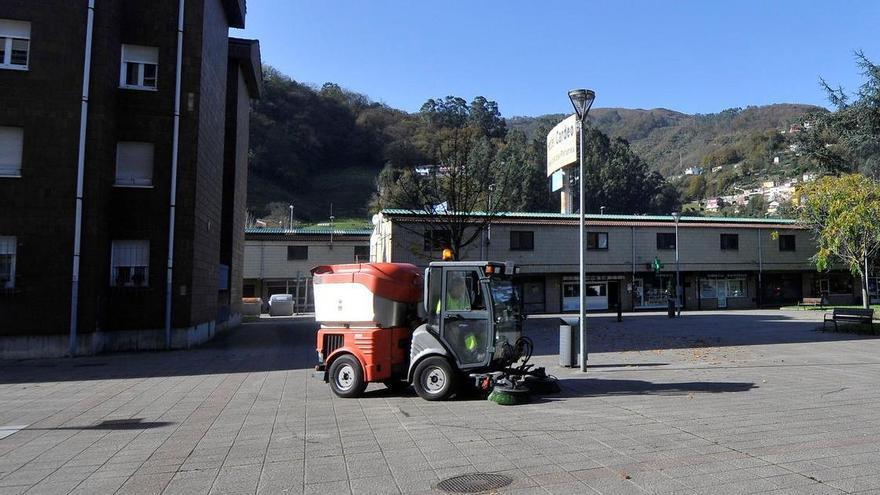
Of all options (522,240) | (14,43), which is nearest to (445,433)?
(14,43)

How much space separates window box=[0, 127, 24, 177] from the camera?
16.7 m

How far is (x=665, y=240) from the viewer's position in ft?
140

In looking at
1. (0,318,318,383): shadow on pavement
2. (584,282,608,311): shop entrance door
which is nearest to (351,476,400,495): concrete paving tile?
(0,318,318,383): shadow on pavement

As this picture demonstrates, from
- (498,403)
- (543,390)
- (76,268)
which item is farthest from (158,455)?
(76,268)

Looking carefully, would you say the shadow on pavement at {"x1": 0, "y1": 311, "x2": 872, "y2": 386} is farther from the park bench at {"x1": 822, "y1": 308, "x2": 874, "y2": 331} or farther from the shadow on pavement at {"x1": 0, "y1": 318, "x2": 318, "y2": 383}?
the park bench at {"x1": 822, "y1": 308, "x2": 874, "y2": 331}

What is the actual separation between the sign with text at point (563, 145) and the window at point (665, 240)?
31975 mm

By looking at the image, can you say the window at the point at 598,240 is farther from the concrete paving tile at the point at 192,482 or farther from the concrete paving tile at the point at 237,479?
the concrete paving tile at the point at 192,482

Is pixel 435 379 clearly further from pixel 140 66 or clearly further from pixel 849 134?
pixel 849 134

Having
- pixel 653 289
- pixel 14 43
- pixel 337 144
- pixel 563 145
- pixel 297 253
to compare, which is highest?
pixel 337 144

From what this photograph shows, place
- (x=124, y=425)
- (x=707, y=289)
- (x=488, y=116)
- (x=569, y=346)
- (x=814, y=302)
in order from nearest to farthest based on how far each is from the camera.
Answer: (x=124, y=425) → (x=569, y=346) → (x=814, y=302) → (x=707, y=289) → (x=488, y=116)

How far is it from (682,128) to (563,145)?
169111 millimetres

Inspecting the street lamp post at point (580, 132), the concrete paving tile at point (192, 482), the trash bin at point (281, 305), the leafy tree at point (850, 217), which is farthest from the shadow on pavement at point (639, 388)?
the trash bin at point (281, 305)

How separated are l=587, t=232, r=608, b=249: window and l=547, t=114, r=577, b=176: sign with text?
2840 centimetres

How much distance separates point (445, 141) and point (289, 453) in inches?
1030
